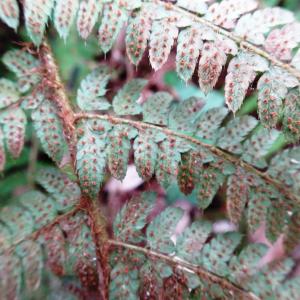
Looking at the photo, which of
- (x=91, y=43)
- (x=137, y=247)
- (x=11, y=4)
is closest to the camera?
(x=11, y=4)

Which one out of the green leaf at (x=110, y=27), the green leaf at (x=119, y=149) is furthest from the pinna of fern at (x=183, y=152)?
the green leaf at (x=110, y=27)

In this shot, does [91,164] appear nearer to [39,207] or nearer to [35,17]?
[39,207]

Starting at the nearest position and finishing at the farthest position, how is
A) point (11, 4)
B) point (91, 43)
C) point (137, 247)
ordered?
point (11, 4)
point (137, 247)
point (91, 43)

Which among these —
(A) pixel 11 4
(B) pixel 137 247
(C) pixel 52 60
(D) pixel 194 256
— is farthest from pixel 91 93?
(D) pixel 194 256

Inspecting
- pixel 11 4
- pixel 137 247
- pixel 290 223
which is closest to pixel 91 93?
pixel 11 4

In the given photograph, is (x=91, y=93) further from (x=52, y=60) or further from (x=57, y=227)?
(x=57, y=227)

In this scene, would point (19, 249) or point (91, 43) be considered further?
point (91, 43)

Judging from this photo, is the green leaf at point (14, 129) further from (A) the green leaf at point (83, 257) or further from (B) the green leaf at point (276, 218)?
(B) the green leaf at point (276, 218)

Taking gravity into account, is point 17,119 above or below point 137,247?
above

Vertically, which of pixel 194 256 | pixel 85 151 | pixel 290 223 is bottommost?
pixel 194 256
